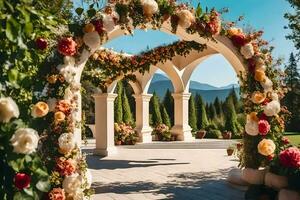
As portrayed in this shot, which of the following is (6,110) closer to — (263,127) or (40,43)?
(40,43)

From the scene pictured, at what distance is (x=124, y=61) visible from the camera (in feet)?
44.1

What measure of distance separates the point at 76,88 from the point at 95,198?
90.5 inches

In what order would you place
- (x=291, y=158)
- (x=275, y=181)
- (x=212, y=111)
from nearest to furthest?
(x=291, y=158), (x=275, y=181), (x=212, y=111)

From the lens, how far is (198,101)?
27359mm

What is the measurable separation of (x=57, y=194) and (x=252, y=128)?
12.8ft

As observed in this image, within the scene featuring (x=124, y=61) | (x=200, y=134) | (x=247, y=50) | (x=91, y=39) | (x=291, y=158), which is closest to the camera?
(x=291, y=158)

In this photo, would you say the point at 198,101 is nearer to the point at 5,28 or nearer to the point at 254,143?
the point at 254,143

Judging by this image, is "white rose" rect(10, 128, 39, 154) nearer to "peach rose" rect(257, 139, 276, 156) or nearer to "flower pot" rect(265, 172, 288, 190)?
"flower pot" rect(265, 172, 288, 190)

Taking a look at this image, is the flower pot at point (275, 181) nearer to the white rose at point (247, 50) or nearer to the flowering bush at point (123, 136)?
the white rose at point (247, 50)

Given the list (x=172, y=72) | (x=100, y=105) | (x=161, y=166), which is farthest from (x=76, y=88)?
(x=172, y=72)

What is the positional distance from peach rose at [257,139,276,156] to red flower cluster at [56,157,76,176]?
3365 mm

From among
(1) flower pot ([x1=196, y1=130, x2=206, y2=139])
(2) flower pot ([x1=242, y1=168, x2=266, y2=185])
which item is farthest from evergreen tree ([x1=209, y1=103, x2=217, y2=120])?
Result: (2) flower pot ([x1=242, y1=168, x2=266, y2=185])

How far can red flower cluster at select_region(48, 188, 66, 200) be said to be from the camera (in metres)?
5.66

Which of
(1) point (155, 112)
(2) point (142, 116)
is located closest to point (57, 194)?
(2) point (142, 116)
